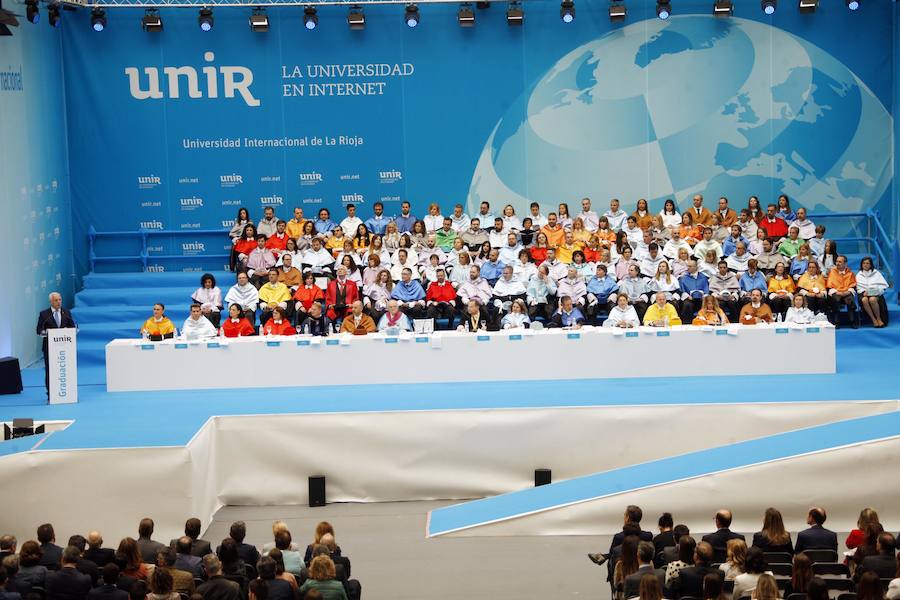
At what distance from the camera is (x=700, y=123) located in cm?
1958

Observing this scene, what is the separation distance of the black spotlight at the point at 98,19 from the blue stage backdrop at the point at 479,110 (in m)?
0.35

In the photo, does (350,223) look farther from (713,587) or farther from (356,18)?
(713,587)

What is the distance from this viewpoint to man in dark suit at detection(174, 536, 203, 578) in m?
8.64

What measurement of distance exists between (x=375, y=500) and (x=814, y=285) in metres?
7.08

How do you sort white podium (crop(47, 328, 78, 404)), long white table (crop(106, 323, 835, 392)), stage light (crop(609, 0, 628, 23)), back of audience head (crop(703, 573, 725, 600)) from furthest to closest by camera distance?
1. stage light (crop(609, 0, 628, 23))
2. long white table (crop(106, 323, 835, 392))
3. white podium (crop(47, 328, 78, 404))
4. back of audience head (crop(703, 573, 725, 600))

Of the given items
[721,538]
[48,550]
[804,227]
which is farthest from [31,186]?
[721,538]

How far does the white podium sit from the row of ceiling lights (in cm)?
656

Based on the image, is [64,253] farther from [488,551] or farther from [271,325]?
[488,551]

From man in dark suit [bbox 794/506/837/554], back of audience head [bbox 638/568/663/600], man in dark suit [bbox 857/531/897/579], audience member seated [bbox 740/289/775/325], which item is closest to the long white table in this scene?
audience member seated [bbox 740/289/775/325]

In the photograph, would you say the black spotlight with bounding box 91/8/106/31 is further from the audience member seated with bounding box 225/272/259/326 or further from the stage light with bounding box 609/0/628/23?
the stage light with bounding box 609/0/628/23

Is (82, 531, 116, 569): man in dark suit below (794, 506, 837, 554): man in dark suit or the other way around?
the other way around

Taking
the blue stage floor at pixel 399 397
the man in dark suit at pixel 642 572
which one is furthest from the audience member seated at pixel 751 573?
the blue stage floor at pixel 399 397

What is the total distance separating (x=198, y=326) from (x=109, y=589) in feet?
26.5

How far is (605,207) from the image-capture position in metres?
19.7
